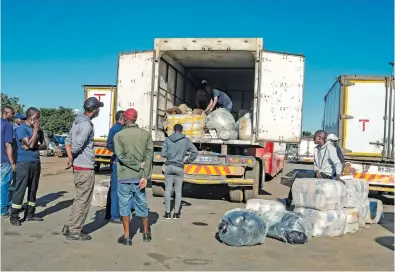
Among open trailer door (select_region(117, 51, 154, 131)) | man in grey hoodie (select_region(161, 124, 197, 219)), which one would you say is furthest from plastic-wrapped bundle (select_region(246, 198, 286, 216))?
open trailer door (select_region(117, 51, 154, 131))

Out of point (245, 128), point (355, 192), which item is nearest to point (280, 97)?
point (245, 128)

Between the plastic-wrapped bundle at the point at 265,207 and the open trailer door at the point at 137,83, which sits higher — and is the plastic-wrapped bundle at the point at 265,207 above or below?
below

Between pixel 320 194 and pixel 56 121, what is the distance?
44328 millimetres

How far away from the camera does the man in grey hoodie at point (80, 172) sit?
539cm

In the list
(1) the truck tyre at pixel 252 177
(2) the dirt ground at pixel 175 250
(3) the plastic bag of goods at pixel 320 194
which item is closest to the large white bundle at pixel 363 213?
(2) the dirt ground at pixel 175 250

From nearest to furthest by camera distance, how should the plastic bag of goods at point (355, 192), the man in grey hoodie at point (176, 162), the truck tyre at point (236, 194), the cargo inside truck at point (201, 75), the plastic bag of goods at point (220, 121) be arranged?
the plastic bag of goods at point (355, 192)
the man in grey hoodie at point (176, 162)
the truck tyre at point (236, 194)
the plastic bag of goods at point (220, 121)
the cargo inside truck at point (201, 75)

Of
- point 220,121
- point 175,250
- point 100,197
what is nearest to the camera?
point 175,250

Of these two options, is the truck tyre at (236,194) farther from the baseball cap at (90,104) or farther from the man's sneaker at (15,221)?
the man's sneaker at (15,221)

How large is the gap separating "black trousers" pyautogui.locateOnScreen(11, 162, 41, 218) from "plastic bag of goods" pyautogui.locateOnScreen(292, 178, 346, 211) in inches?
158

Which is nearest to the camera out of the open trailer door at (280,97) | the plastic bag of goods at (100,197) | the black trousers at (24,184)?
the black trousers at (24,184)

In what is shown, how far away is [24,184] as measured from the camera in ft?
20.6

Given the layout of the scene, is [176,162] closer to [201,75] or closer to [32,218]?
[32,218]

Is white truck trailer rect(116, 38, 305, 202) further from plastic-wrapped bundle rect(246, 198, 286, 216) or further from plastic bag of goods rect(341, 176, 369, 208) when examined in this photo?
plastic-wrapped bundle rect(246, 198, 286, 216)

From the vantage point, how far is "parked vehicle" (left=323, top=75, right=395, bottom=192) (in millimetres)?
9922
